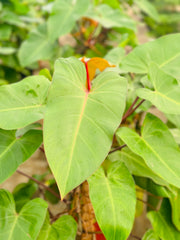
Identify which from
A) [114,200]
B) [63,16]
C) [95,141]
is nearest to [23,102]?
[95,141]

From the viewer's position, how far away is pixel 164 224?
1.01m

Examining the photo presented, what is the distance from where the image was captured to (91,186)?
793 mm

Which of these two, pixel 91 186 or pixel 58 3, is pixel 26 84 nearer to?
pixel 91 186

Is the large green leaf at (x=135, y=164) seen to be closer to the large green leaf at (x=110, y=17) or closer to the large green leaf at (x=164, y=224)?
the large green leaf at (x=164, y=224)

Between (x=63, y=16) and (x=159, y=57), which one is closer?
(x=159, y=57)

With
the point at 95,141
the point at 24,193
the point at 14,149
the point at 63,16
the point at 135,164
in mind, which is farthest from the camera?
the point at 63,16

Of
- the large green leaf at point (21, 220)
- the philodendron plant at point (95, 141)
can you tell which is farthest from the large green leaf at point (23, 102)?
the large green leaf at point (21, 220)

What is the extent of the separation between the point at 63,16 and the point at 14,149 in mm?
1226

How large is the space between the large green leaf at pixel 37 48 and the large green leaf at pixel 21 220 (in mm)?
1225

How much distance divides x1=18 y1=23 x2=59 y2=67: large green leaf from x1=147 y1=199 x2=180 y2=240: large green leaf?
4.28ft

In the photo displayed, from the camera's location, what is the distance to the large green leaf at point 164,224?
981 mm

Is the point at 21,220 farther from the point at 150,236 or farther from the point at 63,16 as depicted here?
the point at 63,16

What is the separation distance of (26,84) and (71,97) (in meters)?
0.21

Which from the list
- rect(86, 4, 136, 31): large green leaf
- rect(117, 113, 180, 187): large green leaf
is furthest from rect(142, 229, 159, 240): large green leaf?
rect(86, 4, 136, 31): large green leaf
